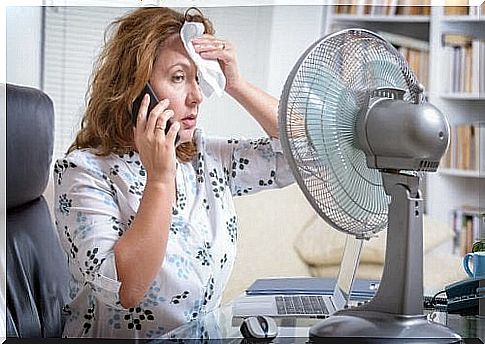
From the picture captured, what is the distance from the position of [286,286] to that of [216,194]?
0.75 ft

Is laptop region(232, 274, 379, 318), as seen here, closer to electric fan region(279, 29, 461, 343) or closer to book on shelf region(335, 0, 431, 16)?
electric fan region(279, 29, 461, 343)

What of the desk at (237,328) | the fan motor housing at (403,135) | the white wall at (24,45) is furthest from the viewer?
the white wall at (24,45)

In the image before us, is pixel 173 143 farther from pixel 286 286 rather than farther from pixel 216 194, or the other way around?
pixel 286 286

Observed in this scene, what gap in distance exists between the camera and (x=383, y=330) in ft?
5.49

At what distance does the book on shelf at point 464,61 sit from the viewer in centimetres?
197

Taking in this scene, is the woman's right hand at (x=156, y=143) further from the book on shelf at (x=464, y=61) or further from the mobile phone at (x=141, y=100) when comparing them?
the book on shelf at (x=464, y=61)

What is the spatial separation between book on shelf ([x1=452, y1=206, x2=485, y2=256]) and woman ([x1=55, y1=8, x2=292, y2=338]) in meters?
0.35

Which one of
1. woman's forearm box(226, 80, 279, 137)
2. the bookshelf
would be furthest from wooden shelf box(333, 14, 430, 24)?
woman's forearm box(226, 80, 279, 137)

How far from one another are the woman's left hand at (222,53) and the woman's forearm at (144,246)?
0.84 feet

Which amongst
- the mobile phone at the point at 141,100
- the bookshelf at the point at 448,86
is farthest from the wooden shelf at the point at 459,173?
the mobile phone at the point at 141,100

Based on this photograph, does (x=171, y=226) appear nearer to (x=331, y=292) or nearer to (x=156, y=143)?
(x=156, y=143)

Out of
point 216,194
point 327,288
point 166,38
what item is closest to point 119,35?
point 166,38

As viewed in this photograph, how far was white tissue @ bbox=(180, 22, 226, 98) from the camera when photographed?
1951 millimetres

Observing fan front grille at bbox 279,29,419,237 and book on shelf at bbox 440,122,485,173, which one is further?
book on shelf at bbox 440,122,485,173
